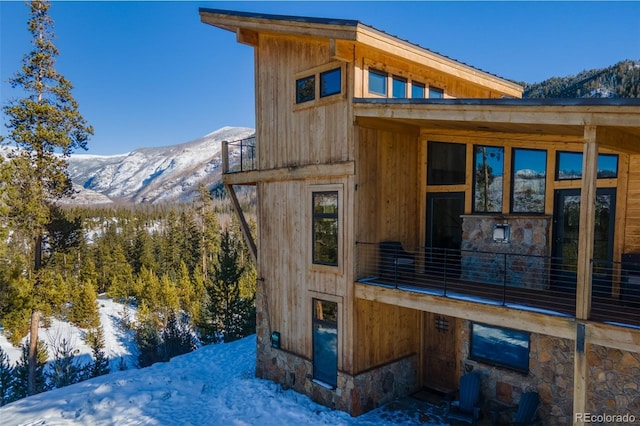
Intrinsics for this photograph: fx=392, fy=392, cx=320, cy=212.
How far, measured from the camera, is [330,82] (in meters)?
8.83

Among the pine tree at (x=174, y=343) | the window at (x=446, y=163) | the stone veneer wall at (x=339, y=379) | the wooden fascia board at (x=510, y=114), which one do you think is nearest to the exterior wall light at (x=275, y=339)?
the stone veneer wall at (x=339, y=379)

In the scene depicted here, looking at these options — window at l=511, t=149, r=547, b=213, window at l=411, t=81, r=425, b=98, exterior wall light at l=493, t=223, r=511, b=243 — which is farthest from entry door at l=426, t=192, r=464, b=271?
window at l=411, t=81, r=425, b=98

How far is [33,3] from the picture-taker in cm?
1591

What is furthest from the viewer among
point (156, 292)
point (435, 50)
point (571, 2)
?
point (156, 292)

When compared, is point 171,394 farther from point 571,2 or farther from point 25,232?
point 571,2

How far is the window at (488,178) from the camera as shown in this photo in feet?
28.6

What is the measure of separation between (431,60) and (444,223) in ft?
12.8

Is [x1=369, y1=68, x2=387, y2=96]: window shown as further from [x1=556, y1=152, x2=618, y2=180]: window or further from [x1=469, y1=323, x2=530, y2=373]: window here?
[x1=469, y1=323, x2=530, y2=373]: window

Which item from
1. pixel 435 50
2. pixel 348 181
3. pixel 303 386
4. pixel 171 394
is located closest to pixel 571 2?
pixel 435 50

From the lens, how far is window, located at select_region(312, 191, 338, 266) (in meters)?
8.86

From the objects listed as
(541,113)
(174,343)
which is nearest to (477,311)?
(541,113)

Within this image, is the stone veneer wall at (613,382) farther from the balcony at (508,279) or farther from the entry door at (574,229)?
the entry door at (574,229)

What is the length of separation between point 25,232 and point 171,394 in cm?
1013

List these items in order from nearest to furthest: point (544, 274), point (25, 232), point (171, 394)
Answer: point (544, 274), point (171, 394), point (25, 232)
